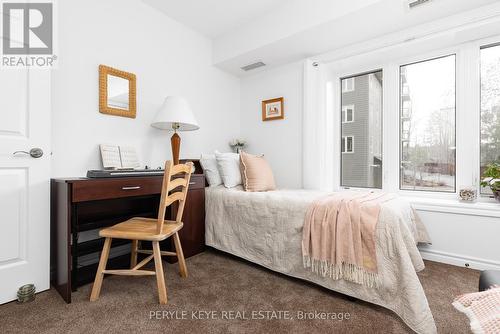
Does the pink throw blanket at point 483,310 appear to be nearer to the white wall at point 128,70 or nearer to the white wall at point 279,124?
the white wall at point 279,124

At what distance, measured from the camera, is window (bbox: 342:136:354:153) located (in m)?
3.11

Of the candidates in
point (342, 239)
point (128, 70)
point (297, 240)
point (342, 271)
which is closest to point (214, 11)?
point (128, 70)

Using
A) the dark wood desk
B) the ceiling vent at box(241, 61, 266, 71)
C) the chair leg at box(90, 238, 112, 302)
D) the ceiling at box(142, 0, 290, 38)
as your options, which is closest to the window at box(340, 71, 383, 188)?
the ceiling vent at box(241, 61, 266, 71)

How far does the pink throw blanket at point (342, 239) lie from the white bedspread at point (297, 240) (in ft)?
0.17

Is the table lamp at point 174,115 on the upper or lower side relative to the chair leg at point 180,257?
upper

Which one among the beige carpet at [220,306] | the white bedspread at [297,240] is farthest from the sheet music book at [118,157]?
the beige carpet at [220,306]

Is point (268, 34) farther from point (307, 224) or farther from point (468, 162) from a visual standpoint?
point (468, 162)

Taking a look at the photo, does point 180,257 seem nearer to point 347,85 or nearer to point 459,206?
point 459,206

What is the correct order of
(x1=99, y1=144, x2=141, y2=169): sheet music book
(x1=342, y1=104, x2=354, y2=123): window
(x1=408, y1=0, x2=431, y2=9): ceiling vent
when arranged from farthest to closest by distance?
(x1=342, y1=104, x2=354, y2=123): window < (x1=99, y1=144, x2=141, y2=169): sheet music book < (x1=408, y1=0, x2=431, y2=9): ceiling vent

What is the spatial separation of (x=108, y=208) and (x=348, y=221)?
6.76ft

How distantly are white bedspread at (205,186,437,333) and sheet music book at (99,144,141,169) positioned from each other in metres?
0.81

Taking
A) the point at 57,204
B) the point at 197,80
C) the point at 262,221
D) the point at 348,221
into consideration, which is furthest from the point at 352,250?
the point at 197,80

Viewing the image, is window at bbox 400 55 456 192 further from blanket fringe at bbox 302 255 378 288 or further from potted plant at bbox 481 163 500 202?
blanket fringe at bbox 302 255 378 288

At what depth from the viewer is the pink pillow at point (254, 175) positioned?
2.48 metres
